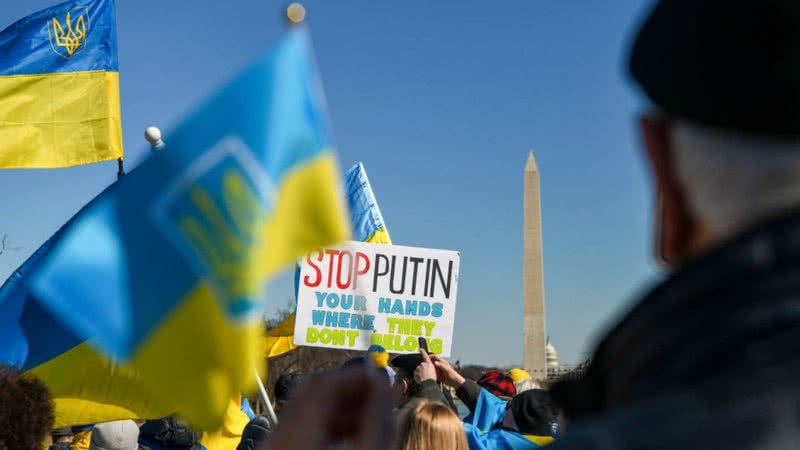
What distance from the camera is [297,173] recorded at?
1404mm

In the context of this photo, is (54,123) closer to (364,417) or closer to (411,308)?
(411,308)

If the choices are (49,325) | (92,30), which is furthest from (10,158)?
(49,325)

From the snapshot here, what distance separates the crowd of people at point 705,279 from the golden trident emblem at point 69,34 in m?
7.15

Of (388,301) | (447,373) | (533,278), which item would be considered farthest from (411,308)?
(533,278)

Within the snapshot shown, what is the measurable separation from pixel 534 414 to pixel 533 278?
71.9 feet

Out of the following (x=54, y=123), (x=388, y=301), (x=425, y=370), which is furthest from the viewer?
(x=388, y=301)

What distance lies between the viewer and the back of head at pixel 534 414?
4934mm

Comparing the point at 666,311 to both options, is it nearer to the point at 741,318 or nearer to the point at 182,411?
the point at 741,318

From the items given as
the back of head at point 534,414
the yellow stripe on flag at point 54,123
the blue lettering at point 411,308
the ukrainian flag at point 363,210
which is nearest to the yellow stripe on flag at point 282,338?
the ukrainian flag at point 363,210

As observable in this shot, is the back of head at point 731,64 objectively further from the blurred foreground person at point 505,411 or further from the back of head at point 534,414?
the back of head at point 534,414

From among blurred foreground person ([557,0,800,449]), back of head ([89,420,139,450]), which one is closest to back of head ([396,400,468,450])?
back of head ([89,420,139,450])

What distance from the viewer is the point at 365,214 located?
10211 mm

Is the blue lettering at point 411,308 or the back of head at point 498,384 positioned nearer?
the back of head at point 498,384

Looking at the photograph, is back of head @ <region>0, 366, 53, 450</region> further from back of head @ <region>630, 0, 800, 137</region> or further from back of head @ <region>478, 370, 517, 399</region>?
back of head @ <region>478, 370, 517, 399</region>
